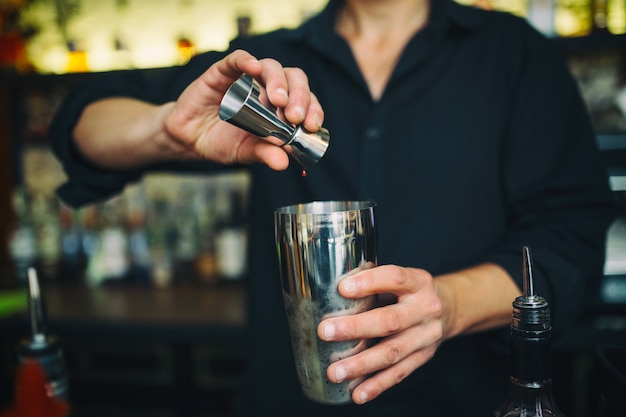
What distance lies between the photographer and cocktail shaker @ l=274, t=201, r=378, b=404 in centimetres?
61

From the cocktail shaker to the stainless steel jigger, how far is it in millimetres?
98

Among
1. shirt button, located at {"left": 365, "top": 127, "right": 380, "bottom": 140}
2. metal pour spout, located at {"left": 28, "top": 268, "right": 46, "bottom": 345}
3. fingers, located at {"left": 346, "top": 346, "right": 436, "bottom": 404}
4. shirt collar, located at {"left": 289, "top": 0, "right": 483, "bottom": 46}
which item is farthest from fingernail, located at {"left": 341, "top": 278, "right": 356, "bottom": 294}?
shirt collar, located at {"left": 289, "top": 0, "right": 483, "bottom": 46}

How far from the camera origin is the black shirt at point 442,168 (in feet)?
3.59

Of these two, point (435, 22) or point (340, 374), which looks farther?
point (435, 22)

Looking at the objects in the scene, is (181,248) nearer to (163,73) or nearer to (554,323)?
(163,73)

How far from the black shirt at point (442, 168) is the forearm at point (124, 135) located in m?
0.03

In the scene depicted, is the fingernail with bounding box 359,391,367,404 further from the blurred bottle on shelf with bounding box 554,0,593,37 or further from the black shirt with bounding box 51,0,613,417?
the blurred bottle on shelf with bounding box 554,0,593,37

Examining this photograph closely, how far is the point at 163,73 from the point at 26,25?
2030 millimetres

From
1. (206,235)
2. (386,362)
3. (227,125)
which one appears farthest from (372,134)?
(206,235)

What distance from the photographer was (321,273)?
615mm

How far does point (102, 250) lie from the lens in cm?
260

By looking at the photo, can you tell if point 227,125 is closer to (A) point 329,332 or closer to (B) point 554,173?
(A) point 329,332

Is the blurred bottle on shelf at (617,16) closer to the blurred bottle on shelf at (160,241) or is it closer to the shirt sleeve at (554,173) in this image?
the shirt sleeve at (554,173)

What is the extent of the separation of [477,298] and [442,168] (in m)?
0.34
